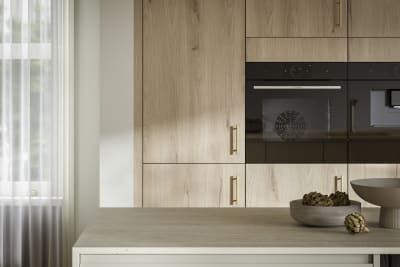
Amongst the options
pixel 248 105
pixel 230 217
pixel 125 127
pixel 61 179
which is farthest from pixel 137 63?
pixel 230 217

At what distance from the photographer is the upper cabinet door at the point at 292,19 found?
3.95m

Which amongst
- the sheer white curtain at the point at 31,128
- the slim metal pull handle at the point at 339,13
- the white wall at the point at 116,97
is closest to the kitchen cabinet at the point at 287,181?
the white wall at the point at 116,97

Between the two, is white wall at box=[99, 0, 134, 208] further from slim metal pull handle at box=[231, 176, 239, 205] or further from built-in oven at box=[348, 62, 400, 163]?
built-in oven at box=[348, 62, 400, 163]

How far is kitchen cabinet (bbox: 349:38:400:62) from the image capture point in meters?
3.96

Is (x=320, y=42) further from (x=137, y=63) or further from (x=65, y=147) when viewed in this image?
(x=65, y=147)

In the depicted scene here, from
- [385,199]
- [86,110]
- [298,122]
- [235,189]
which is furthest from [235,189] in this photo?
[385,199]

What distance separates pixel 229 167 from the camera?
397 centimetres

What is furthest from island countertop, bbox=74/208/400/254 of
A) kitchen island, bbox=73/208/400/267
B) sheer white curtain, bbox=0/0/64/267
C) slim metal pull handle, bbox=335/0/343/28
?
sheer white curtain, bbox=0/0/64/267

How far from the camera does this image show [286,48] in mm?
3953

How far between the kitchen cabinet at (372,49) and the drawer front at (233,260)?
7.57 feet

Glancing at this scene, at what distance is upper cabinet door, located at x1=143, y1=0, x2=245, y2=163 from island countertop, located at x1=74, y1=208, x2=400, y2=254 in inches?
57.3

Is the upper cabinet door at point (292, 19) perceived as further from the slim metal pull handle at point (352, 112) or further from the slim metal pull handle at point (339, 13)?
the slim metal pull handle at point (352, 112)

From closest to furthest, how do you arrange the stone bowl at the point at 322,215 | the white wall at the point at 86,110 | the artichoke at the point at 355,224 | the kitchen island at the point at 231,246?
the kitchen island at the point at 231,246 < the artichoke at the point at 355,224 < the stone bowl at the point at 322,215 < the white wall at the point at 86,110

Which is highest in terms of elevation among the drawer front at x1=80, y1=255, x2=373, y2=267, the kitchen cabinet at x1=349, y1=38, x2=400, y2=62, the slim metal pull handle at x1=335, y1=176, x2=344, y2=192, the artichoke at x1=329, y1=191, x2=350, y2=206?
the kitchen cabinet at x1=349, y1=38, x2=400, y2=62
